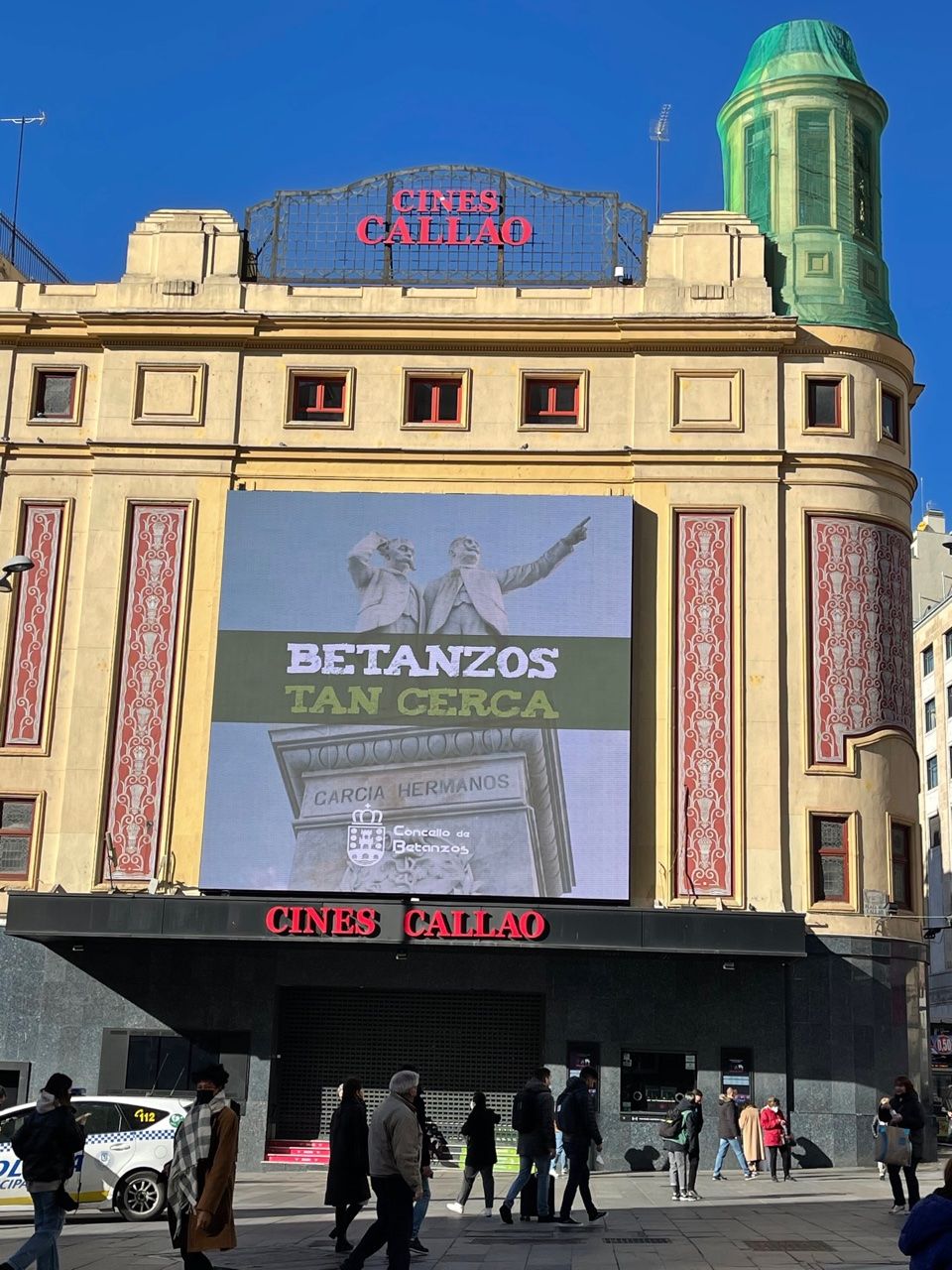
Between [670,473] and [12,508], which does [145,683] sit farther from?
[670,473]

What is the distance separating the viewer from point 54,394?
3541 centimetres

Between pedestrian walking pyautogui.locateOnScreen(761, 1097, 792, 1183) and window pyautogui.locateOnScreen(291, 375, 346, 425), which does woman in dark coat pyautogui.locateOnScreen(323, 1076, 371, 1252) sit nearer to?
pedestrian walking pyautogui.locateOnScreen(761, 1097, 792, 1183)

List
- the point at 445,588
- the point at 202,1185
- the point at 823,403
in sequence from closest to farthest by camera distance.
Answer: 1. the point at 202,1185
2. the point at 445,588
3. the point at 823,403

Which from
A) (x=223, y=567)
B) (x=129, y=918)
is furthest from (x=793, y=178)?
(x=129, y=918)

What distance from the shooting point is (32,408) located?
35219mm

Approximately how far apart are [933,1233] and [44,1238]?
8.38 metres

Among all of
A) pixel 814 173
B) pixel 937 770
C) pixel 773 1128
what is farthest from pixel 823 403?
pixel 937 770

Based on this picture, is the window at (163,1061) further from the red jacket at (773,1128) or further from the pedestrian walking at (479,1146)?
the pedestrian walking at (479,1146)

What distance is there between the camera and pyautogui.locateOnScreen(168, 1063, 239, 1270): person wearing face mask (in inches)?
470

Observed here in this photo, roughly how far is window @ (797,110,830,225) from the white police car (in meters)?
24.8

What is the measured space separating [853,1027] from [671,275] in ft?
54.6

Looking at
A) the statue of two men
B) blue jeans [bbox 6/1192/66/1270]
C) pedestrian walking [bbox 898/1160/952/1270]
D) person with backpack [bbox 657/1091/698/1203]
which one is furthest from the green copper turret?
pedestrian walking [bbox 898/1160/952/1270]

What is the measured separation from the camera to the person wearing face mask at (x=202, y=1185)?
1193cm

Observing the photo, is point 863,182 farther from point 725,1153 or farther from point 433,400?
point 725,1153
